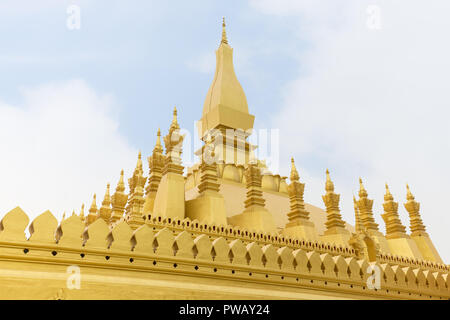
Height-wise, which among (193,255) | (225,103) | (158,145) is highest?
(225,103)

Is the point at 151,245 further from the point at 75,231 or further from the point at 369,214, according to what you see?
the point at 369,214

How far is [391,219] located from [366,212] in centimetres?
168

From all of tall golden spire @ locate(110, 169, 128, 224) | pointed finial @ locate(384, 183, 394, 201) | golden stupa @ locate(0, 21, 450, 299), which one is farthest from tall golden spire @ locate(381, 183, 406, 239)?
tall golden spire @ locate(110, 169, 128, 224)

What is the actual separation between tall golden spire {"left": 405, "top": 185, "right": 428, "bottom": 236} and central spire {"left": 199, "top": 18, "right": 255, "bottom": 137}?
8.53m

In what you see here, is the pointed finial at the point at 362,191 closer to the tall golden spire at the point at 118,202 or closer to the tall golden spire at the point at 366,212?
the tall golden spire at the point at 366,212

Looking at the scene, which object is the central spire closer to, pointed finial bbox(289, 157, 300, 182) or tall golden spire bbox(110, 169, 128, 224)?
pointed finial bbox(289, 157, 300, 182)

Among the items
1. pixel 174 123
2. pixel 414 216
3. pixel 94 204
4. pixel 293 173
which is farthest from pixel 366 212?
pixel 94 204

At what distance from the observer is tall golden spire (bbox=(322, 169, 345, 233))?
13594 millimetres

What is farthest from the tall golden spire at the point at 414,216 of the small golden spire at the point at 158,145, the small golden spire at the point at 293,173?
the small golden spire at the point at 158,145

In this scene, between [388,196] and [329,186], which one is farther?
[388,196]

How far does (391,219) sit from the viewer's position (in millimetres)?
16734

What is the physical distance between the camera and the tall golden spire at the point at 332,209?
1359 cm

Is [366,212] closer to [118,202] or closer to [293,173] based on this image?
[293,173]

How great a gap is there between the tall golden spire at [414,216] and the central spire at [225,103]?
28.0ft
